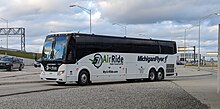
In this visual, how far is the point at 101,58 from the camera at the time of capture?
27328mm

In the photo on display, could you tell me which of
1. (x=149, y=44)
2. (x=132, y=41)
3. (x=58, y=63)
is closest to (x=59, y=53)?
(x=58, y=63)

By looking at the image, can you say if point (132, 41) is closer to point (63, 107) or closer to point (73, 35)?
point (73, 35)

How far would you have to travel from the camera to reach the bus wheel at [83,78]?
84.4 ft

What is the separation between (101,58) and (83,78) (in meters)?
2.20

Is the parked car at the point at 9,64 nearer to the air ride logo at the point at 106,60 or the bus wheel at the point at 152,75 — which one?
the bus wheel at the point at 152,75

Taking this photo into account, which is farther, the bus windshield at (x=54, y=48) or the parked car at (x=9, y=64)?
the parked car at (x=9, y=64)

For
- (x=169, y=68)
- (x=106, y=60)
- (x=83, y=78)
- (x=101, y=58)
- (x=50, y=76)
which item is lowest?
(x=83, y=78)

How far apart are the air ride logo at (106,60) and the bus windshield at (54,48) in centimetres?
232

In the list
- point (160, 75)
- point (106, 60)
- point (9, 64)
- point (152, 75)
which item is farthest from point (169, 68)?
point (9, 64)

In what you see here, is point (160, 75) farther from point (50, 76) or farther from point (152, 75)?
point (50, 76)

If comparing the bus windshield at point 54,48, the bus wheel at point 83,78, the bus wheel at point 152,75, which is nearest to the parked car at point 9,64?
the bus wheel at point 152,75

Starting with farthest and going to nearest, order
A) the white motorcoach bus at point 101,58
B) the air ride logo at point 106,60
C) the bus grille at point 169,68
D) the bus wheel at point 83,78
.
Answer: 1. the bus grille at point 169,68
2. the air ride logo at point 106,60
3. the bus wheel at point 83,78
4. the white motorcoach bus at point 101,58

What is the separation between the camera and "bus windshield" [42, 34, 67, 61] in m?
25.2

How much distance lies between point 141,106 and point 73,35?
12.2 meters
